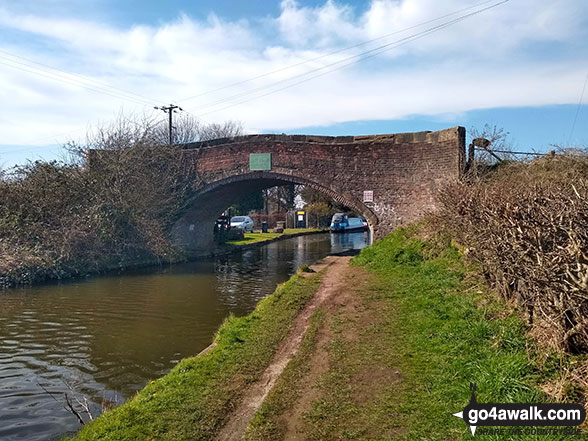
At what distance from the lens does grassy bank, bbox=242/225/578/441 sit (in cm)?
391

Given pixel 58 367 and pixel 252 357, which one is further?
pixel 58 367

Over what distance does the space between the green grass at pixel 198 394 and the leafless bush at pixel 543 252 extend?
10.3 feet

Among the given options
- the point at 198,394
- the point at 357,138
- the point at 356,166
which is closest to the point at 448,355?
the point at 198,394

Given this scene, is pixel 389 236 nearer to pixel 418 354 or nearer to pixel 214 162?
pixel 214 162

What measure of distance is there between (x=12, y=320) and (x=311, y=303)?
6.36 m

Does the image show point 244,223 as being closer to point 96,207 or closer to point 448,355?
point 96,207

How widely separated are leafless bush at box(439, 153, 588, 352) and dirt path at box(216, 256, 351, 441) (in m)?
2.89

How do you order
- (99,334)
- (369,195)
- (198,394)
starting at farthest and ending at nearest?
(369,195)
(99,334)
(198,394)

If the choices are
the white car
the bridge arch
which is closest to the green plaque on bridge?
the bridge arch

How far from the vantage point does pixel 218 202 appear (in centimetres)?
2267

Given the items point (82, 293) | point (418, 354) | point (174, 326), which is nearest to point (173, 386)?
point (418, 354)

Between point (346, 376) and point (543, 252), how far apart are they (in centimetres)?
240

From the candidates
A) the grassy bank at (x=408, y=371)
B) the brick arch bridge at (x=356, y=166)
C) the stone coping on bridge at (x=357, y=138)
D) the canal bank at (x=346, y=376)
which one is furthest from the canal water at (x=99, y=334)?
the stone coping on bridge at (x=357, y=138)

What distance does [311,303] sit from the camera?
8.97m
